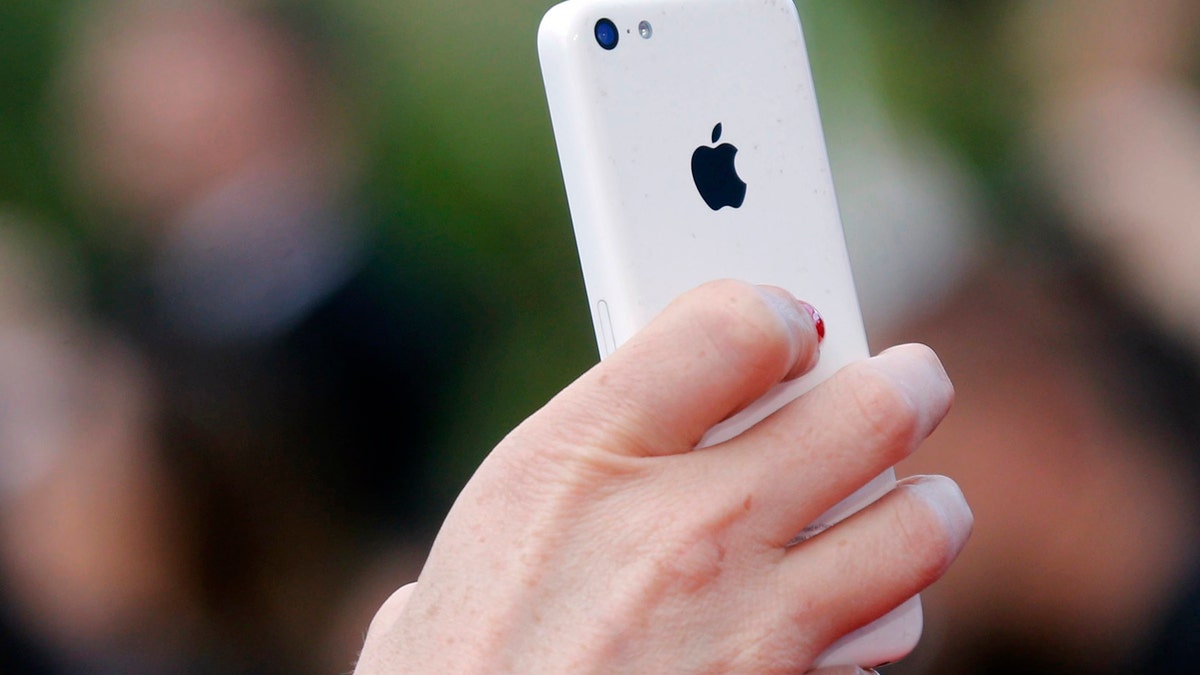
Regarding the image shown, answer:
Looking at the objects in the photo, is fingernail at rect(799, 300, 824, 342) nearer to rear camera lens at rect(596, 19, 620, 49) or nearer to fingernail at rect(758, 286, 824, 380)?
fingernail at rect(758, 286, 824, 380)

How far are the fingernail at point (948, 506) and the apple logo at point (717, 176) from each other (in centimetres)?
20

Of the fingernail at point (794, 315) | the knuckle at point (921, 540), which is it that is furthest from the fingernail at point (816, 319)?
the knuckle at point (921, 540)

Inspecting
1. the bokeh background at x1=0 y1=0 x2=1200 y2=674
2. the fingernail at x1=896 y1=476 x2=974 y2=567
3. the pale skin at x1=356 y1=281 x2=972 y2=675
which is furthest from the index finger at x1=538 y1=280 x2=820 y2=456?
the bokeh background at x1=0 y1=0 x2=1200 y2=674

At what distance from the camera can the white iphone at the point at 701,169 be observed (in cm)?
54

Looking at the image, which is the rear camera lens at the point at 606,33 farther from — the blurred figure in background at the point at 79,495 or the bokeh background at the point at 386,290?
the blurred figure in background at the point at 79,495

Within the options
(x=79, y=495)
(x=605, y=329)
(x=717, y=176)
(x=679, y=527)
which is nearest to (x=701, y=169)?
(x=717, y=176)

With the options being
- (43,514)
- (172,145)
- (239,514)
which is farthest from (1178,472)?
(43,514)

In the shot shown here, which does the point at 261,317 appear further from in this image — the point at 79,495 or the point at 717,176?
the point at 717,176

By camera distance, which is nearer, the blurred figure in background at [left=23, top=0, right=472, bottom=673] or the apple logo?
the apple logo

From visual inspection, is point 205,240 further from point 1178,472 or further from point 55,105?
point 1178,472

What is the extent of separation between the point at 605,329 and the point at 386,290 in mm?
965

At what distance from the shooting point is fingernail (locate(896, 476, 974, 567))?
474 mm

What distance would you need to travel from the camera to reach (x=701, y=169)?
575 millimetres

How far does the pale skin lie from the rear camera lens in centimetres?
18
